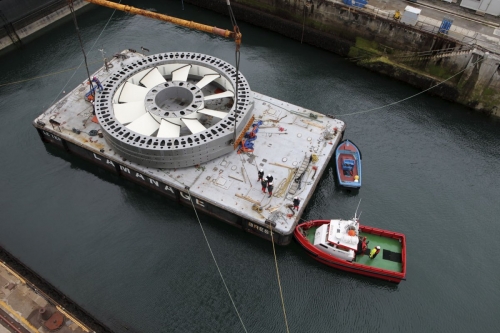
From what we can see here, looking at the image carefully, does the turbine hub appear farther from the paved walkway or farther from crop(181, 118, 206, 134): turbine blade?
the paved walkway

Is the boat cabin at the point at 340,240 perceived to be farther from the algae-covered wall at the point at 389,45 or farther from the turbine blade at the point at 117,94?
the algae-covered wall at the point at 389,45

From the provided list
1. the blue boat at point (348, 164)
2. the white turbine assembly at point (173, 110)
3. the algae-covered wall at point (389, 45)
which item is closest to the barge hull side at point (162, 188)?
the white turbine assembly at point (173, 110)

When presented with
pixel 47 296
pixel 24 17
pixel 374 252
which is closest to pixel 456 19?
pixel 374 252

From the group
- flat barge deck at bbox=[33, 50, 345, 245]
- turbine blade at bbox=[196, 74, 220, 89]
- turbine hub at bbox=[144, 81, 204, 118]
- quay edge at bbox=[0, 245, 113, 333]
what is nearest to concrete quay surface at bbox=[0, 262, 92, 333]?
Answer: quay edge at bbox=[0, 245, 113, 333]

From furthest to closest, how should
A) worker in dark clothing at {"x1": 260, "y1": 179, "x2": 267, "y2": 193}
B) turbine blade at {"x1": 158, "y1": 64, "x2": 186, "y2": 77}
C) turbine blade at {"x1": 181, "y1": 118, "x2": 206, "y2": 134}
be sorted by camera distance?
1. turbine blade at {"x1": 158, "y1": 64, "x2": 186, "y2": 77}
2. turbine blade at {"x1": 181, "y1": 118, "x2": 206, "y2": 134}
3. worker in dark clothing at {"x1": 260, "y1": 179, "x2": 267, "y2": 193}

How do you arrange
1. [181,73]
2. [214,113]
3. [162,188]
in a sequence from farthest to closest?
[181,73] < [214,113] < [162,188]

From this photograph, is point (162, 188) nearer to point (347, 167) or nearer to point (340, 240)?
point (340, 240)
